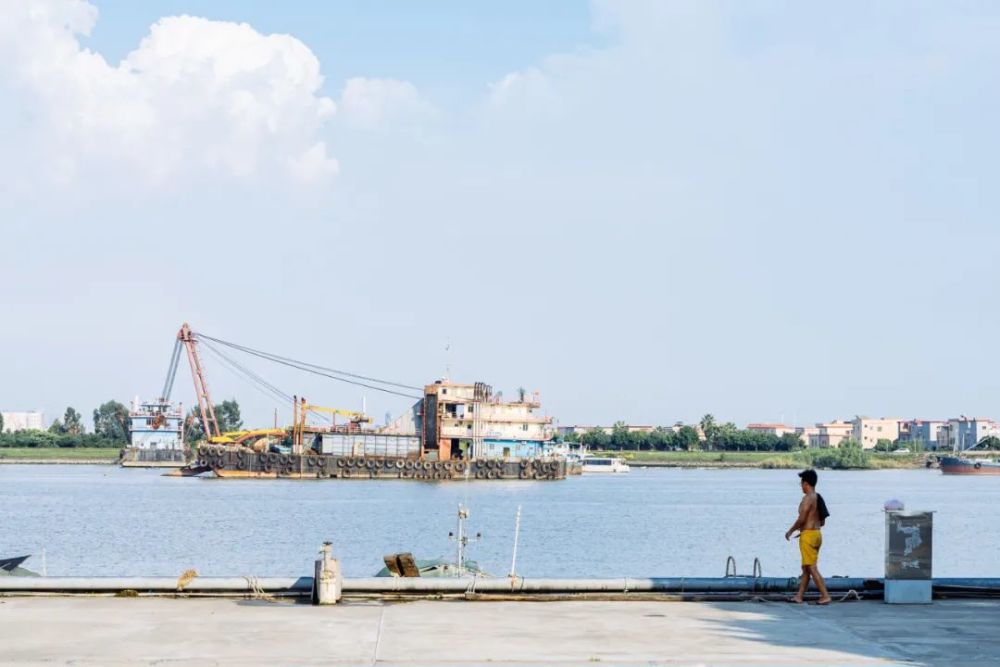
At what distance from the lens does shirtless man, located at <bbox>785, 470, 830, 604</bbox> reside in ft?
60.7

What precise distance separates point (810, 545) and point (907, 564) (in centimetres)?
132

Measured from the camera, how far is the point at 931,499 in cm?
12225

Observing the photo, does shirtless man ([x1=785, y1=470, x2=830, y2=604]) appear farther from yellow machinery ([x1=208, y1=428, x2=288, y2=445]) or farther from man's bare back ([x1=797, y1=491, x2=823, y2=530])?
yellow machinery ([x1=208, y1=428, x2=288, y2=445])

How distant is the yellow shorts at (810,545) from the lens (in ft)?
61.0

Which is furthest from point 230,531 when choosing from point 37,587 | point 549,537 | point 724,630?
point 724,630

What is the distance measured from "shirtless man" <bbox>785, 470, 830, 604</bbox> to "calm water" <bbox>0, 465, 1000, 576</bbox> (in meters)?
28.6

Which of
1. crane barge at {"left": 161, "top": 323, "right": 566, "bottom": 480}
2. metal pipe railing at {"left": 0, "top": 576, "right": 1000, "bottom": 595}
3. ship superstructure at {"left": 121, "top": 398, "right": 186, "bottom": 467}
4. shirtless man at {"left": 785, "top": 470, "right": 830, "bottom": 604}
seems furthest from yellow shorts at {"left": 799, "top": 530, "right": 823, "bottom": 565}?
ship superstructure at {"left": 121, "top": 398, "right": 186, "bottom": 467}

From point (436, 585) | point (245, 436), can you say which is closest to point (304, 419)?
point (245, 436)

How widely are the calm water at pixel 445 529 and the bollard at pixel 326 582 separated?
92.8 feet

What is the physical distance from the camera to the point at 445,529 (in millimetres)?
72500

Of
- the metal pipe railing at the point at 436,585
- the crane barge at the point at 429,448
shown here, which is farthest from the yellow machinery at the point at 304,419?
the metal pipe railing at the point at 436,585

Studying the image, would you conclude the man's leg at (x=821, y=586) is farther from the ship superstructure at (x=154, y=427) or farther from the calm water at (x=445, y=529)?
the ship superstructure at (x=154, y=427)

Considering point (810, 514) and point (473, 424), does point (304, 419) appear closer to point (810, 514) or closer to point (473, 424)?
point (473, 424)

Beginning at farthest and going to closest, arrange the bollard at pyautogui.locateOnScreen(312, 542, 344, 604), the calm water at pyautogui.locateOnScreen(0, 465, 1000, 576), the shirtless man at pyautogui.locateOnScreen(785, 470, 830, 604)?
1. the calm water at pyautogui.locateOnScreen(0, 465, 1000, 576)
2. the shirtless man at pyautogui.locateOnScreen(785, 470, 830, 604)
3. the bollard at pyautogui.locateOnScreen(312, 542, 344, 604)
